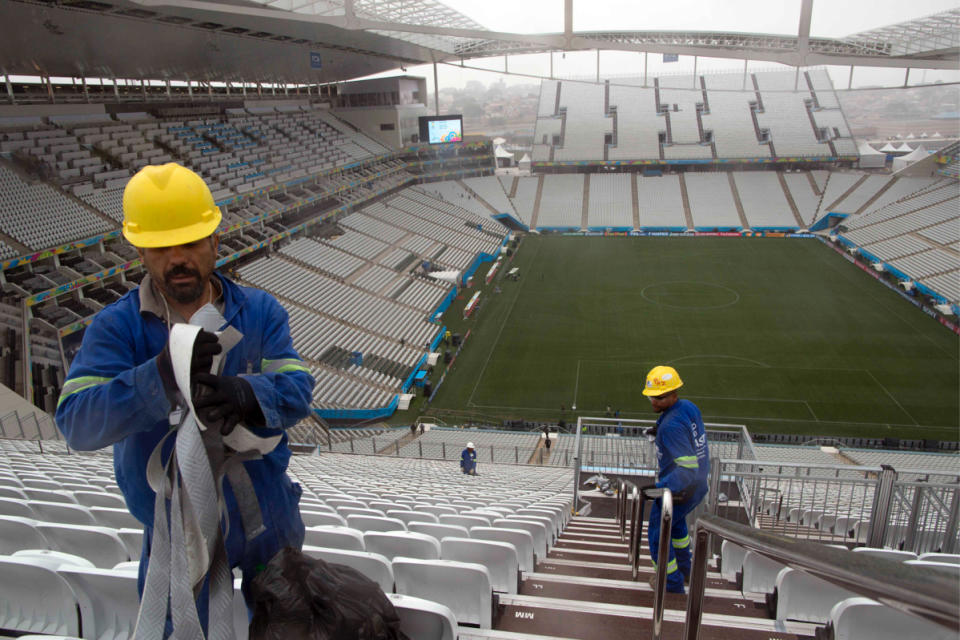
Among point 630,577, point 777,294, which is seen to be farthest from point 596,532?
point 777,294

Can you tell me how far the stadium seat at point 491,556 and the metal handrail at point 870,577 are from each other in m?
1.56

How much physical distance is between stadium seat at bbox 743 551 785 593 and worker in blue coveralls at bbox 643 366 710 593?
55 cm

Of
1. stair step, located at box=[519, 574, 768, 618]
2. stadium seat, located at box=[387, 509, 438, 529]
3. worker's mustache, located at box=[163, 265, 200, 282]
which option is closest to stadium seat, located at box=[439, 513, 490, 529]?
stadium seat, located at box=[387, 509, 438, 529]

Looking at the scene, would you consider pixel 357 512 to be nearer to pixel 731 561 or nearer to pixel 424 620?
pixel 731 561

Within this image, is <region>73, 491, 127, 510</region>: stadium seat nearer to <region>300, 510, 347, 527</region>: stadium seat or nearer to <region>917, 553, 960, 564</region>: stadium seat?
<region>300, 510, 347, 527</region>: stadium seat

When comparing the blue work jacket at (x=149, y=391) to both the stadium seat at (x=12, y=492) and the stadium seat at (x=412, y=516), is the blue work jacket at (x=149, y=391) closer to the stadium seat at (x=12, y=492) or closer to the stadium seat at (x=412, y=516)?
the stadium seat at (x=412, y=516)

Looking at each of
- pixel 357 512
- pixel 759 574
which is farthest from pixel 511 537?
pixel 759 574

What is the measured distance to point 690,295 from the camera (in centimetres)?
2969

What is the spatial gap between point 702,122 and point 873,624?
55.8 meters

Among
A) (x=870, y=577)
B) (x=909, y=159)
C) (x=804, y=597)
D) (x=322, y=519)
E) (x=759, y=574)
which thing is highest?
(x=909, y=159)

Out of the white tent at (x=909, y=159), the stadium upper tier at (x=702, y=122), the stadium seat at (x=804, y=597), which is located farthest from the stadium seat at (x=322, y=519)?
the white tent at (x=909, y=159)

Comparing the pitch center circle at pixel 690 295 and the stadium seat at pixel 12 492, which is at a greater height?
the stadium seat at pixel 12 492

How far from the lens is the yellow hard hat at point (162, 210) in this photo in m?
1.95

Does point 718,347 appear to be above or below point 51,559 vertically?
below
